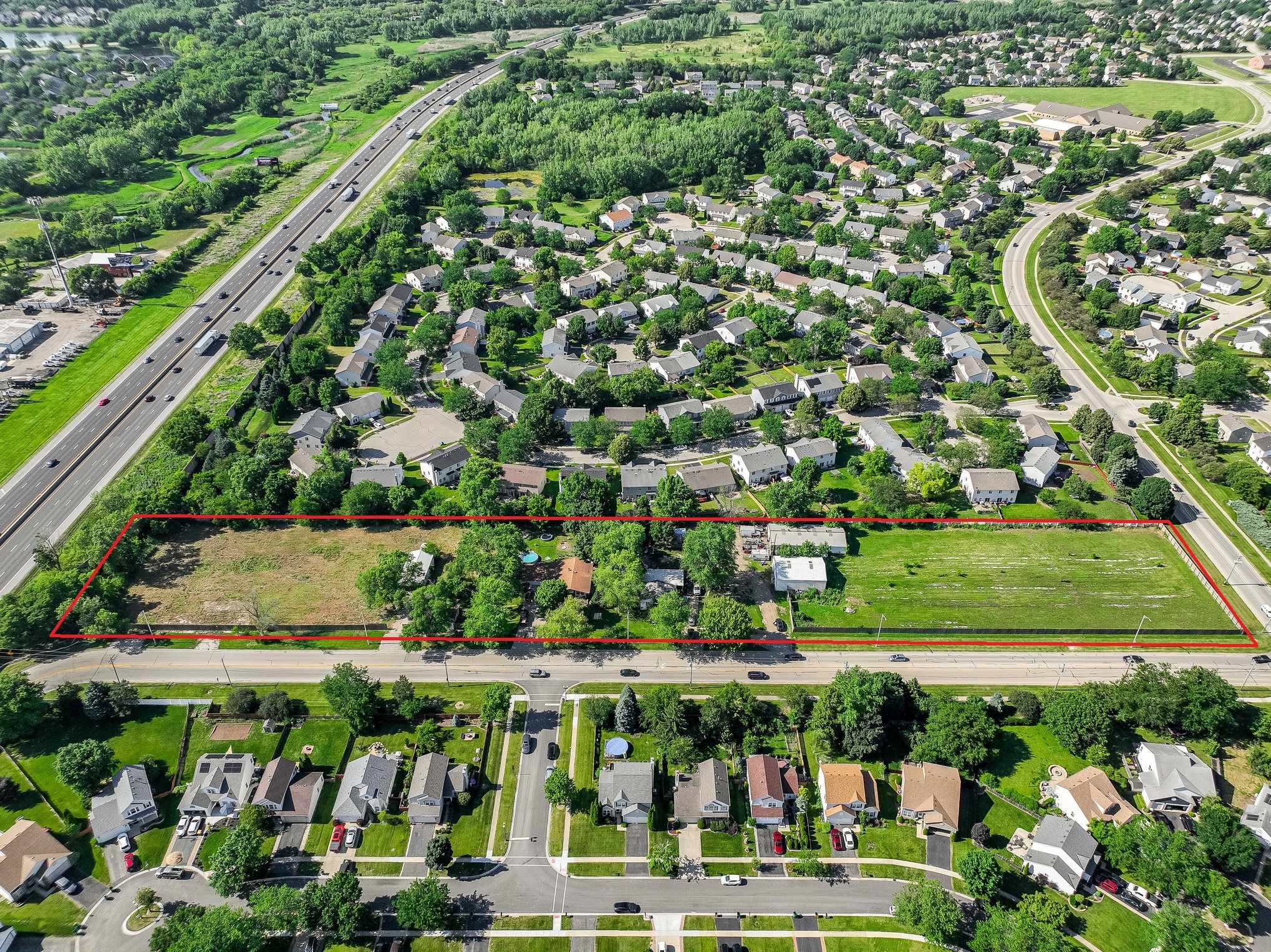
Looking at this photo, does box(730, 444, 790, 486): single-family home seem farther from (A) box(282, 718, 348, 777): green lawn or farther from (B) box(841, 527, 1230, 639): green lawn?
(A) box(282, 718, 348, 777): green lawn

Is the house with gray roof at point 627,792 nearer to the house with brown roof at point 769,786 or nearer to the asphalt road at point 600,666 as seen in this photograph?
the house with brown roof at point 769,786

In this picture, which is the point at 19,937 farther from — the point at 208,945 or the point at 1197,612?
the point at 1197,612

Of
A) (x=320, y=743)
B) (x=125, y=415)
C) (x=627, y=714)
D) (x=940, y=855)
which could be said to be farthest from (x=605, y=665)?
(x=125, y=415)

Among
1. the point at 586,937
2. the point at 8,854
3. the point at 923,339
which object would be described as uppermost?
the point at 923,339

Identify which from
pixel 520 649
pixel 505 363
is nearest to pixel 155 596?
pixel 520 649

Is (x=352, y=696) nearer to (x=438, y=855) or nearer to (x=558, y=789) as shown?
(x=438, y=855)

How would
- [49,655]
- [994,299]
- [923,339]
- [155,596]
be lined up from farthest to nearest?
[994,299]
[923,339]
[155,596]
[49,655]

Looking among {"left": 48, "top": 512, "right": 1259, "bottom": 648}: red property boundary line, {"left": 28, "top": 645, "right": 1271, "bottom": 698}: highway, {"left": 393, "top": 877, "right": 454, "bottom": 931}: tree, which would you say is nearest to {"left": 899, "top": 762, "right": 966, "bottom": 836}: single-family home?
{"left": 28, "top": 645, "right": 1271, "bottom": 698}: highway
